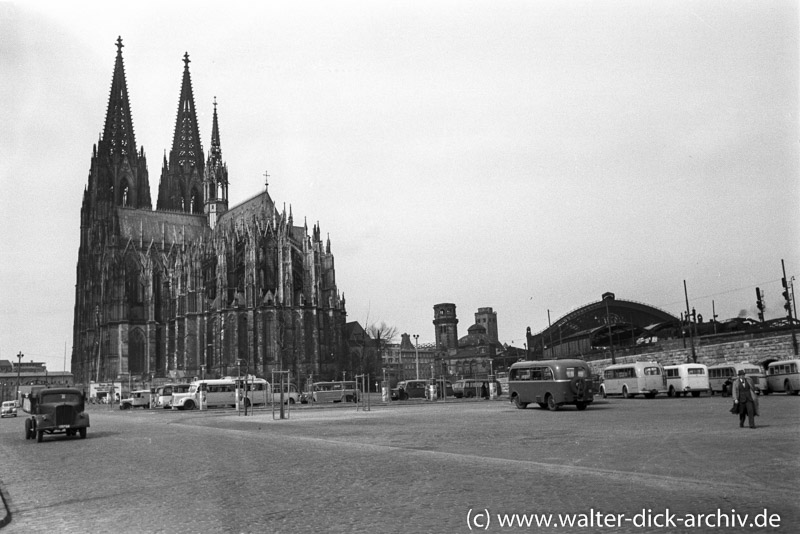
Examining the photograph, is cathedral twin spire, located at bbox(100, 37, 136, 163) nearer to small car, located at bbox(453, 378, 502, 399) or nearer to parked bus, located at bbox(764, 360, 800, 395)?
small car, located at bbox(453, 378, 502, 399)

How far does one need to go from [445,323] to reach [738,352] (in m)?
113

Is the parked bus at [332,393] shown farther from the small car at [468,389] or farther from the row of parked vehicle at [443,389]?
the small car at [468,389]

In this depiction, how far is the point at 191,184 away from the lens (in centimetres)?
12031

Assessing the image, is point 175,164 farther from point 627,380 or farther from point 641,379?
point 641,379

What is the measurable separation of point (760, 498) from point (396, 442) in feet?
35.6

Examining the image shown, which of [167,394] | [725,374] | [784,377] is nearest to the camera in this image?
[784,377]

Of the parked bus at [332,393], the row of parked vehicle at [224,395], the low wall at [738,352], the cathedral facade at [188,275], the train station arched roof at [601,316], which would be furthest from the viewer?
the train station arched roof at [601,316]

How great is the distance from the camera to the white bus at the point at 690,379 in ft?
131

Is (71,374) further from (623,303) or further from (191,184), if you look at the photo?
(623,303)

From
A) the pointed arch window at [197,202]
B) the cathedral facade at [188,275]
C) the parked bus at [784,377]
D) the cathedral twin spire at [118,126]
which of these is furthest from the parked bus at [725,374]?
the cathedral twin spire at [118,126]

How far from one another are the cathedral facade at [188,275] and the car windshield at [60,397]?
4867 centimetres

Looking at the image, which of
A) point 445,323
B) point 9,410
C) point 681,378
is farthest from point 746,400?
point 445,323

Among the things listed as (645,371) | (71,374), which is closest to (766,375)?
(645,371)

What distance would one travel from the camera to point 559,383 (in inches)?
1192
